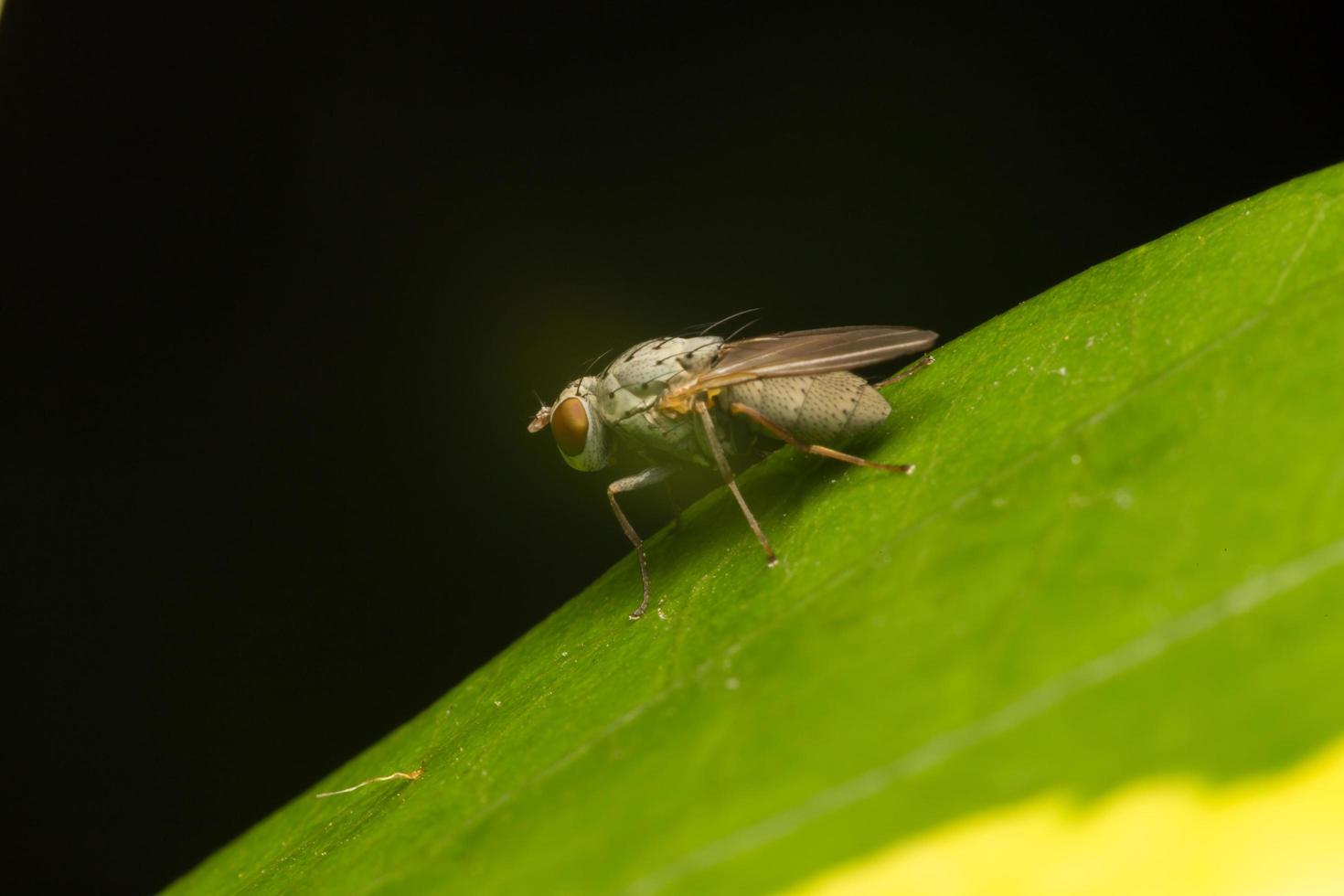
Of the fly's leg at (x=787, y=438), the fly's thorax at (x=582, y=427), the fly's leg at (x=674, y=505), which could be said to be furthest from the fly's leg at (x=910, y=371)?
the fly's thorax at (x=582, y=427)

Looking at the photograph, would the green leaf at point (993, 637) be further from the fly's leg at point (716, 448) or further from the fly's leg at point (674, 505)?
the fly's leg at point (674, 505)

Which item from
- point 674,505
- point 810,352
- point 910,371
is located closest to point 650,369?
point 674,505

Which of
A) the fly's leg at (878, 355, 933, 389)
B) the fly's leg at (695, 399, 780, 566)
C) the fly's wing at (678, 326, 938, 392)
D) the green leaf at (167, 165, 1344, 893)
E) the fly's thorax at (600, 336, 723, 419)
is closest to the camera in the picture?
the green leaf at (167, 165, 1344, 893)

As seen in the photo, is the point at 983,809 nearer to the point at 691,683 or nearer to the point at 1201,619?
the point at 1201,619

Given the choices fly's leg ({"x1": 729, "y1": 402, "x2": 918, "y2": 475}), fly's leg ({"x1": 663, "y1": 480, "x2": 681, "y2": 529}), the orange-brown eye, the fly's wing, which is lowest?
fly's leg ({"x1": 663, "y1": 480, "x2": 681, "y2": 529})

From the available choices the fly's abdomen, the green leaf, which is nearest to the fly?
the fly's abdomen

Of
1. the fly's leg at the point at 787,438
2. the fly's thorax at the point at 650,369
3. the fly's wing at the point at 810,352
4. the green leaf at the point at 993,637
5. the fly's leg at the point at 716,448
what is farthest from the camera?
the fly's thorax at the point at 650,369

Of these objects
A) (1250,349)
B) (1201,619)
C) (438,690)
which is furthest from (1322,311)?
(438,690)

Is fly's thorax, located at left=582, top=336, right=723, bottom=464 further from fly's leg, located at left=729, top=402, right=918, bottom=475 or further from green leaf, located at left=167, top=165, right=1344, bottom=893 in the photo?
green leaf, located at left=167, top=165, right=1344, bottom=893
